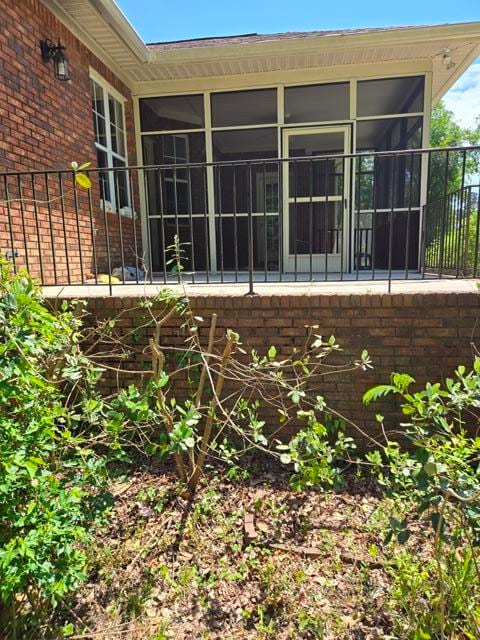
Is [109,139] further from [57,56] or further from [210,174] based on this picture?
[210,174]

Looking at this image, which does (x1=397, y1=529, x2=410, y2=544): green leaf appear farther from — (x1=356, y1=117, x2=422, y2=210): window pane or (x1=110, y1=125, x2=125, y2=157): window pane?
(x1=110, y1=125, x2=125, y2=157): window pane

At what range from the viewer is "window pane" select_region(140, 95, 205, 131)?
23.3ft

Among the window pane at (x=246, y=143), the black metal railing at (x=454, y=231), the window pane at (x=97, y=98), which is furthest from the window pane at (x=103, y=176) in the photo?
the black metal railing at (x=454, y=231)

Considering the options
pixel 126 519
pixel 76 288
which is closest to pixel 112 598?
pixel 126 519

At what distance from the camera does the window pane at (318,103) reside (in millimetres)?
6742

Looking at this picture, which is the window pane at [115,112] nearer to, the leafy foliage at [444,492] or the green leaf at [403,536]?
the leafy foliage at [444,492]

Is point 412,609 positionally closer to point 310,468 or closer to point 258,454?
point 310,468

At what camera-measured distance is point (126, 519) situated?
8.79 ft

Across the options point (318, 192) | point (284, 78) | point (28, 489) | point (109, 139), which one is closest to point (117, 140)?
point (109, 139)

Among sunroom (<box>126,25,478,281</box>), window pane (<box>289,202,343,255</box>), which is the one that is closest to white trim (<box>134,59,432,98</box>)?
sunroom (<box>126,25,478,281</box>)

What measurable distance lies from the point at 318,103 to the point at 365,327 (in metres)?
5.27

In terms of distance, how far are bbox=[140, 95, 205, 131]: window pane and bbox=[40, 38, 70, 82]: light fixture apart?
7.26 ft

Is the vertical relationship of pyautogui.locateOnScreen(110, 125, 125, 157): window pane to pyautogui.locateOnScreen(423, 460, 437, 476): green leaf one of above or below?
above

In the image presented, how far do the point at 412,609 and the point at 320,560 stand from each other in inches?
21.0
